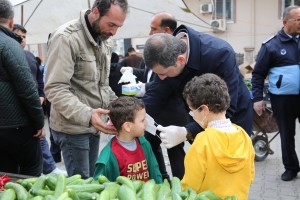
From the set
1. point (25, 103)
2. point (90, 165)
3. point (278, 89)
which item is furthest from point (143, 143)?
point (278, 89)

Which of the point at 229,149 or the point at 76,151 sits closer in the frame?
the point at 229,149

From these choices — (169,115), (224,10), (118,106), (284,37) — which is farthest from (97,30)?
(224,10)

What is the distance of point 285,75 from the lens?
4418 mm

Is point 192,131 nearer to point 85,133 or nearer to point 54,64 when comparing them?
point 85,133

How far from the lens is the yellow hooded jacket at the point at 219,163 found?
83.0 inches

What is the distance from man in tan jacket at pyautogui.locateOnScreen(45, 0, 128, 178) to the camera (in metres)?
2.66

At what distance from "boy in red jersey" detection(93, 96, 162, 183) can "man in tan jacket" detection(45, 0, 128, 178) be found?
0.32 ft

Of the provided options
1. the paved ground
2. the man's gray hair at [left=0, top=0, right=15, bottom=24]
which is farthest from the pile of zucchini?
the paved ground

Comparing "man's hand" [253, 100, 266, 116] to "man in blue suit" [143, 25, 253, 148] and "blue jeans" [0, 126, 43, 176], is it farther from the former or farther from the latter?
"blue jeans" [0, 126, 43, 176]

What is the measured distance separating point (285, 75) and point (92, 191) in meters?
3.10

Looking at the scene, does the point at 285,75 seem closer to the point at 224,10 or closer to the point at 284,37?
the point at 284,37

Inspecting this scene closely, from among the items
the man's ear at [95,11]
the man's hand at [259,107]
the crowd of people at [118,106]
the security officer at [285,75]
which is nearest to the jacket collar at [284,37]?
the security officer at [285,75]

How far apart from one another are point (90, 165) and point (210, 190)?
54.3 inches

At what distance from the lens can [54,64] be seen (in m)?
2.68
